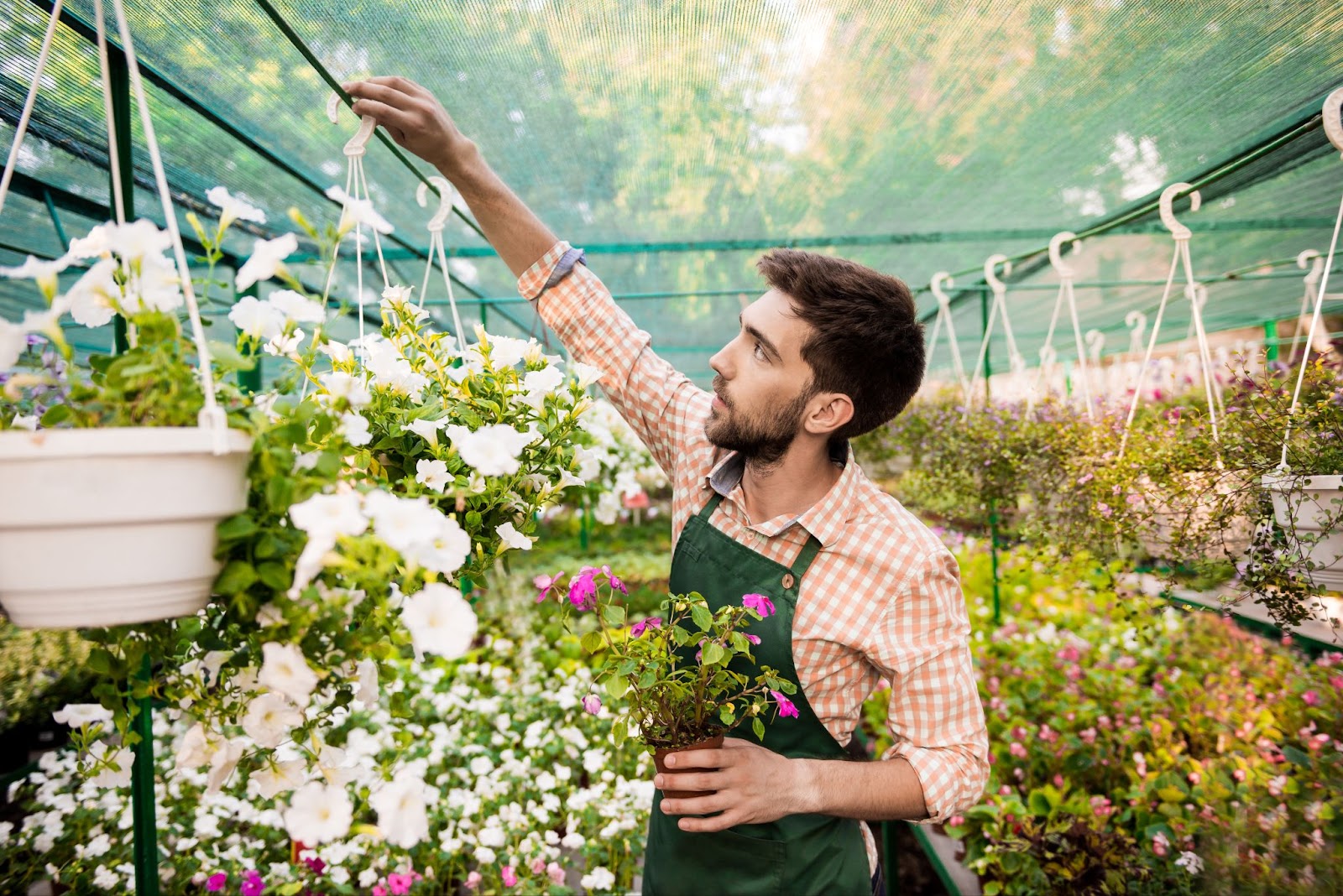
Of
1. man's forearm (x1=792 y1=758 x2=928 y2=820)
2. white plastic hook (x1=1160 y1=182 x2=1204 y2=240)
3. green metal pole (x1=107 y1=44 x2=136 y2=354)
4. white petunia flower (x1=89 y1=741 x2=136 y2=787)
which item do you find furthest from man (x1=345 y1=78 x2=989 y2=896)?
white plastic hook (x1=1160 y1=182 x2=1204 y2=240)

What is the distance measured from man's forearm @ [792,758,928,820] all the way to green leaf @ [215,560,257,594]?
93cm

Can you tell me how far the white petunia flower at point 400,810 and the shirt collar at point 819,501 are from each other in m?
0.91

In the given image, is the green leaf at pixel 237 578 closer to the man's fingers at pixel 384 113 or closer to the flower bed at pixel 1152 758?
the man's fingers at pixel 384 113

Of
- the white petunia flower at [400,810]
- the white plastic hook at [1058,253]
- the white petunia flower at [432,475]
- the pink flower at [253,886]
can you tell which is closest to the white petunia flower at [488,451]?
the white petunia flower at [432,475]

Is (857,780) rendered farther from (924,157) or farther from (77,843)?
(924,157)

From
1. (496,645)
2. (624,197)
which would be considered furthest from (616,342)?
(496,645)

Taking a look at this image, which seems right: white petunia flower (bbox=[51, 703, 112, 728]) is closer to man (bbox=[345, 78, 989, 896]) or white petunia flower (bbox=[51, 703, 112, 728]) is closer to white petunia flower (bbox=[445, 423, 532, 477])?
white petunia flower (bbox=[445, 423, 532, 477])

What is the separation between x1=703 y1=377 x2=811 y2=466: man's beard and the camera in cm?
145

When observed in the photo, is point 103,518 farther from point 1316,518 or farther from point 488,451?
point 1316,518

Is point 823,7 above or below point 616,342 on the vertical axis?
above

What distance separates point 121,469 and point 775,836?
1.26m

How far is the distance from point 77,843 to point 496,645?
1.70 m

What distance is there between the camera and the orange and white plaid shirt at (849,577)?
1.31m

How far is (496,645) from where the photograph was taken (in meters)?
3.46
